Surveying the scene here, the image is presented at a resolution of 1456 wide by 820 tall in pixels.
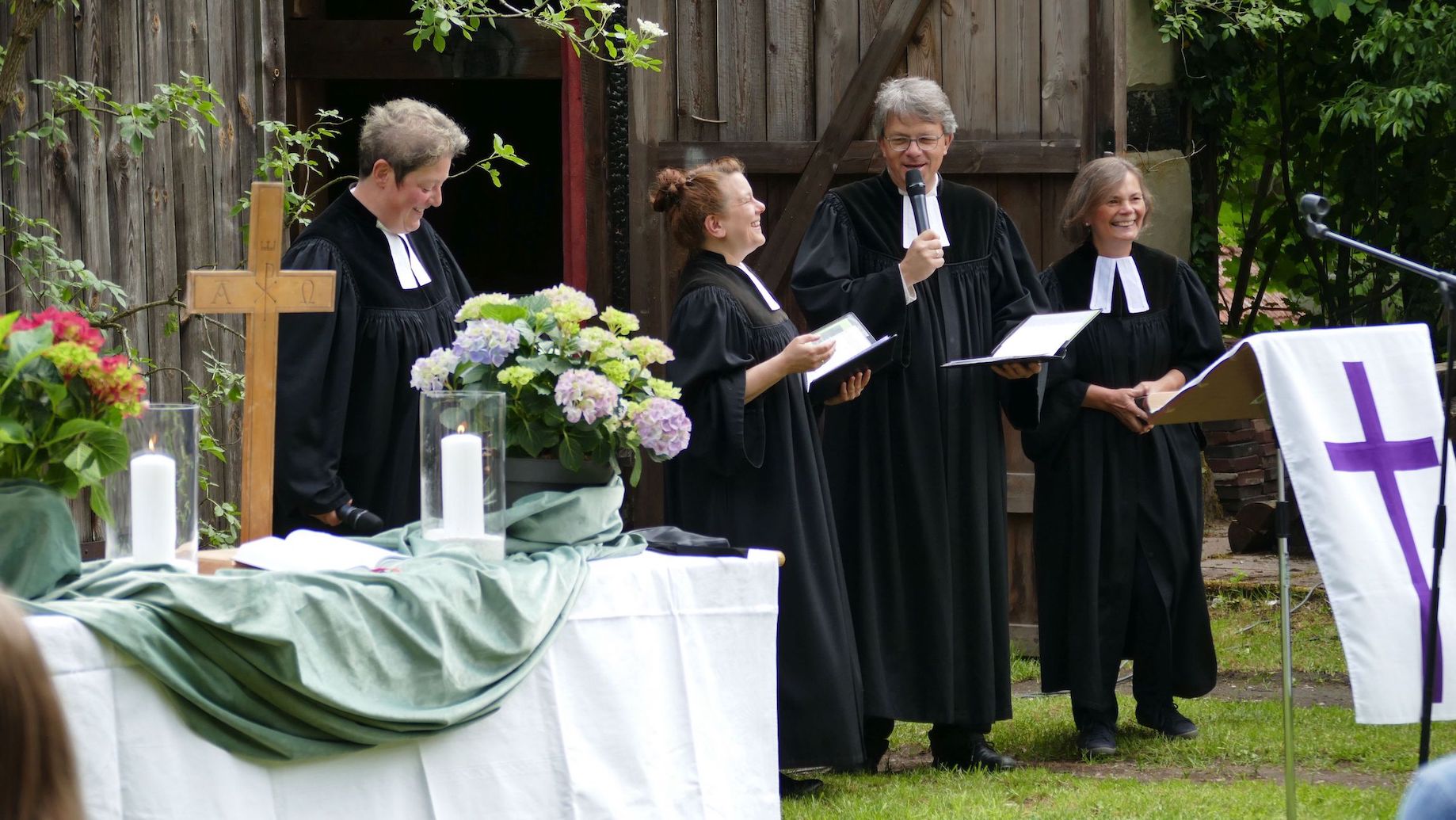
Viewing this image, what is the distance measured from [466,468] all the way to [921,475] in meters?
2.26

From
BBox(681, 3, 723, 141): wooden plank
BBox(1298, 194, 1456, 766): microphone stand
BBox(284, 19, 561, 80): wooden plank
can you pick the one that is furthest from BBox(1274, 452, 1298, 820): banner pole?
BBox(284, 19, 561, 80): wooden plank

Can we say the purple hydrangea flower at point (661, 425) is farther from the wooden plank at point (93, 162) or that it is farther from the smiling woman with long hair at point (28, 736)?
the wooden plank at point (93, 162)

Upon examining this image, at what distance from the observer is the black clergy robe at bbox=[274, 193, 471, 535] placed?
3.74 m

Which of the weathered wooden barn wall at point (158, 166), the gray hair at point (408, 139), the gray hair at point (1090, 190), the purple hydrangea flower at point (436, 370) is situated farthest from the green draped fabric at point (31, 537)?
the gray hair at point (1090, 190)

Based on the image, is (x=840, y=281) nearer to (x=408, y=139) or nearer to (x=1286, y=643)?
(x=408, y=139)

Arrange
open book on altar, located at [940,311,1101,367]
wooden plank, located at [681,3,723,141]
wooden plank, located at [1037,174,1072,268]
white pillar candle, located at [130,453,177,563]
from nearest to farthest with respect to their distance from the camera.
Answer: white pillar candle, located at [130,453,177,563]
open book on altar, located at [940,311,1101,367]
wooden plank, located at [1037,174,1072,268]
wooden plank, located at [681,3,723,141]

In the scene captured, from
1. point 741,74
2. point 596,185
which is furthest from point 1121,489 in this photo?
point 596,185

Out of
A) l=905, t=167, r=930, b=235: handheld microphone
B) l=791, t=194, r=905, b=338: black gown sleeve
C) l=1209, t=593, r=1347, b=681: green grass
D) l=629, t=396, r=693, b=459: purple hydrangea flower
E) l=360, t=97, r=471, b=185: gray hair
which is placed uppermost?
l=360, t=97, r=471, b=185: gray hair

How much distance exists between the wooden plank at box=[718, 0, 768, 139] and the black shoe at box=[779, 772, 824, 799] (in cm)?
278

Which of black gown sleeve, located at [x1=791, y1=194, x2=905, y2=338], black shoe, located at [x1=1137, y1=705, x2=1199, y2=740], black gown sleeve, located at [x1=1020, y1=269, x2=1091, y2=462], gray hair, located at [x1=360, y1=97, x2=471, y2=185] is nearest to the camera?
gray hair, located at [x1=360, y1=97, x2=471, y2=185]

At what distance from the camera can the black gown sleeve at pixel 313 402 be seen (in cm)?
372

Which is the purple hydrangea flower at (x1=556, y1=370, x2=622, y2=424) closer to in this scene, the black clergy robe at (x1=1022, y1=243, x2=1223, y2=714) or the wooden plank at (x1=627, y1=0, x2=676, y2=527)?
the black clergy robe at (x1=1022, y1=243, x2=1223, y2=714)

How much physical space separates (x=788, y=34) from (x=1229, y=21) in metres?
3.09

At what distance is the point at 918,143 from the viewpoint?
504 cm
